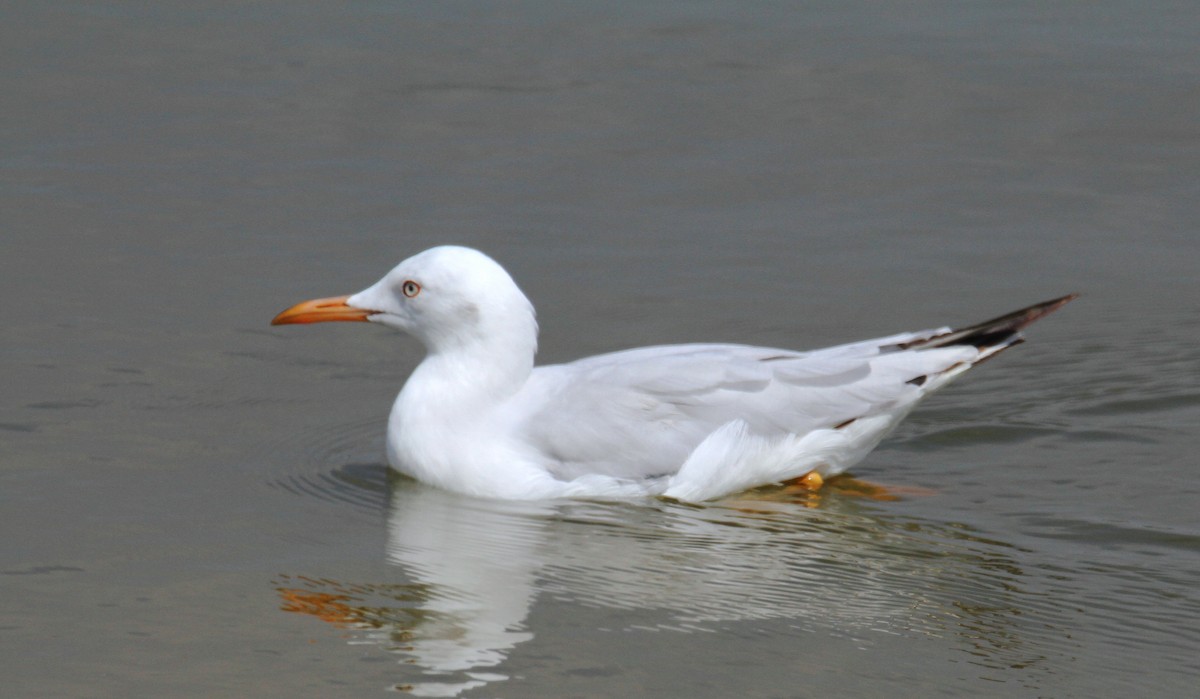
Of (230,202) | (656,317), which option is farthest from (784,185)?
(230,202)

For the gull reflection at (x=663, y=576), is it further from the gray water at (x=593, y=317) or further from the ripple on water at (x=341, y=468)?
the ripple on water at (x=341, y=468)

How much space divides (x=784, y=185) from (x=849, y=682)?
6210mm

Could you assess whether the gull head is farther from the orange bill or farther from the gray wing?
the gray wing

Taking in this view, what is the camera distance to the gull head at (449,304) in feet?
23.7

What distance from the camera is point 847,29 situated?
1323cm

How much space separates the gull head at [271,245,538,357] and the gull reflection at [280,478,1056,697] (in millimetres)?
710

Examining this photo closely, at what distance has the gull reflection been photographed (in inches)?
218

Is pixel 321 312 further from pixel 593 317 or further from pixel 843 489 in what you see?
pixel 843 489

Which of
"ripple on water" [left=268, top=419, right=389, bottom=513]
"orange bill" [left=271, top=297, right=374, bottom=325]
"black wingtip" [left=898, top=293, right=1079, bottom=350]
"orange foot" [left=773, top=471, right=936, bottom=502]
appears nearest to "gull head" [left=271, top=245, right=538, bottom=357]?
"orange bill" [left=271, top=297, right=374, bottom=325]

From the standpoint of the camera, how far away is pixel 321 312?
23.9 feet

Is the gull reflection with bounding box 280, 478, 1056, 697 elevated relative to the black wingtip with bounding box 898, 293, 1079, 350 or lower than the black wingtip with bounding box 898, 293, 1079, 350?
lower

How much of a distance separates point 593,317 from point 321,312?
7.19ft

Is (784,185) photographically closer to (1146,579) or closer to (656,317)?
(656,317)

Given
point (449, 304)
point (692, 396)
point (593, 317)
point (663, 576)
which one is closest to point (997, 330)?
point (692, 396)
